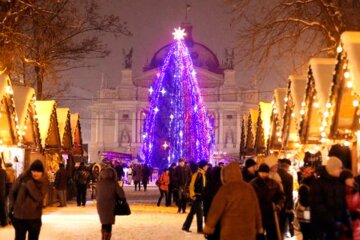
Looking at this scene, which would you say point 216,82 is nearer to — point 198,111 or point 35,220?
→ point 198,111

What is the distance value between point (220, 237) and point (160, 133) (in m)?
35.2

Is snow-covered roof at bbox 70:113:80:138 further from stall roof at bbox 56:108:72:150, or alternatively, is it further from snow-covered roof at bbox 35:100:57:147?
snow-covered roof at bbox 35:100:57:147

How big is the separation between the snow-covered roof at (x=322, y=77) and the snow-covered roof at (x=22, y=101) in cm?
843

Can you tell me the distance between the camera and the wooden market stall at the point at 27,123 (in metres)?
19.3

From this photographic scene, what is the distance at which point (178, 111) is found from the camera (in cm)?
4047

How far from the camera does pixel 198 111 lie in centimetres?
3972

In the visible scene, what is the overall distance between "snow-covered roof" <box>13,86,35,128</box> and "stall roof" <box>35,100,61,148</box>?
235cm

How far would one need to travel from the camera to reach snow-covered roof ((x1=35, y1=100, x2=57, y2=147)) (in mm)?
23125

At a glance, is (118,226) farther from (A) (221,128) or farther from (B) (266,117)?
(A) (221,128)

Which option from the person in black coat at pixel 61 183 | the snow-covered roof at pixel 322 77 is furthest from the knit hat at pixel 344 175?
the person in black coat at pixel 61 183

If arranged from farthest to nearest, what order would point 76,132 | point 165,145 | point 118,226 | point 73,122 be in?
1. point 165,145
2. point 76,132
3. point 73,122
4. point 118,226

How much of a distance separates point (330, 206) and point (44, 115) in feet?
53.3

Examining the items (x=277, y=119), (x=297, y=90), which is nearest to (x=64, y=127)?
(x=277, y=119)

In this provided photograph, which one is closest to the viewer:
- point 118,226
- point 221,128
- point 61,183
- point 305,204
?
point 305,204
